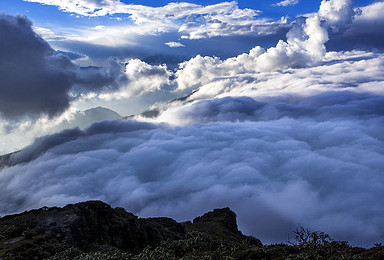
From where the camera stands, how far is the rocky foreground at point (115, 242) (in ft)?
73.3

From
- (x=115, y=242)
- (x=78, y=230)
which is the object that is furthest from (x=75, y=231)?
(x=115, y=242)

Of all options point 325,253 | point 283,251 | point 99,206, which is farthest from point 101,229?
point 325,253

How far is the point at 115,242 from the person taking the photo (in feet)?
129

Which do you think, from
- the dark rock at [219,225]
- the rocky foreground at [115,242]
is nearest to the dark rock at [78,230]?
the rocky foreground at [115,242]

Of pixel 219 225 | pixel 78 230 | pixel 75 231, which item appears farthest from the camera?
pixel 219 225

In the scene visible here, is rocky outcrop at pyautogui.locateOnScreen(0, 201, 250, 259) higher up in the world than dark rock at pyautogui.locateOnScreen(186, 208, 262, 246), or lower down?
lower down

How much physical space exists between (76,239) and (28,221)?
323 inches

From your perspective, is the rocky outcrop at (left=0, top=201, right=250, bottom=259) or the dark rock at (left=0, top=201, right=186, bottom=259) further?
the dark rock at (left=0, top=201, right=186, bottom=259)

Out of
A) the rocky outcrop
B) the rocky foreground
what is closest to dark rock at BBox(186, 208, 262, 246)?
the rocky outcrop

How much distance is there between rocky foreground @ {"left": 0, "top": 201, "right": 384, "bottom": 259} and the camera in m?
22.3

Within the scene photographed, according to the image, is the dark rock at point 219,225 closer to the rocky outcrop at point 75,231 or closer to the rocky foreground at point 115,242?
the rocky outcrop at point 75,231

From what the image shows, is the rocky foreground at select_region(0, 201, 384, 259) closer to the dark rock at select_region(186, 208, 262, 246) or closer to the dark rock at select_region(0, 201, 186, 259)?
the dark rock at select_region(0, 201, 186, 259)

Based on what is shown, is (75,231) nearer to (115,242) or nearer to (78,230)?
(78,230)

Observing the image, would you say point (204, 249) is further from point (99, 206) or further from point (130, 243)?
point (99, 206)
